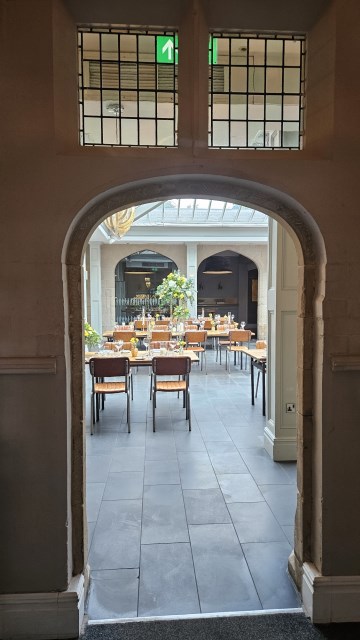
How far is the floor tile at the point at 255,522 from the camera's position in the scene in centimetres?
274

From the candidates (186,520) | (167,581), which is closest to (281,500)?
(186,520)

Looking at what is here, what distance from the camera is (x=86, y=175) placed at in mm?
1916

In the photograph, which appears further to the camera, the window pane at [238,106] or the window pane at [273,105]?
the window pane at [238,106]

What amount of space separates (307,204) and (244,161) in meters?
0.37

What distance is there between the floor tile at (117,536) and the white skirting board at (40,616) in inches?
19.9

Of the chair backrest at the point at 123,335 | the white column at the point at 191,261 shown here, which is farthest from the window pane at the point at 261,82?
the white column at the point at 191,261

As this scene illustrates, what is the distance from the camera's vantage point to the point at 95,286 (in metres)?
12.2

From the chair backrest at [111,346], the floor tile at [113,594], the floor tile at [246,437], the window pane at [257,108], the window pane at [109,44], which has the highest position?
the window pane at [257,108]

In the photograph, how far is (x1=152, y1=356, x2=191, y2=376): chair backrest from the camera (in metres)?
5.03

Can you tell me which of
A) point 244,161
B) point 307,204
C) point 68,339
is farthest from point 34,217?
point 307,204

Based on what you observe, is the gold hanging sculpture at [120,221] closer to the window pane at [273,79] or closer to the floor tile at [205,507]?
the window pane at [273,79]

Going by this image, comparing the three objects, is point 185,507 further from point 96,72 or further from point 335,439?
point 96,72

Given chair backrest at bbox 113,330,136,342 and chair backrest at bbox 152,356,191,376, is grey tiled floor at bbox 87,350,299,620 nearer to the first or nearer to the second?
chair backrest at bbox 152,356,191,376

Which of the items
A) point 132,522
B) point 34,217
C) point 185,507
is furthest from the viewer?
point 185,507
